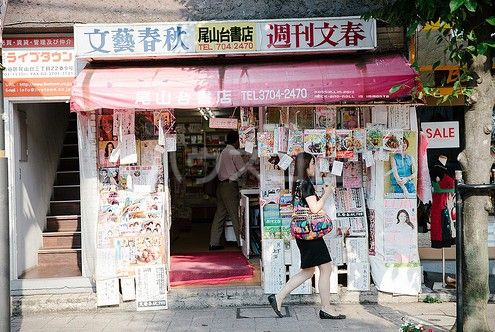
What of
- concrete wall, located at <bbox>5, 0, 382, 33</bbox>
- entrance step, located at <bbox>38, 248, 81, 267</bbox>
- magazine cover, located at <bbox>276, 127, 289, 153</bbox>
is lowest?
entrance step, located at <bbox>38, 248, 81, 267</bbox>

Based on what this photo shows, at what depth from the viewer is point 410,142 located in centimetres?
815

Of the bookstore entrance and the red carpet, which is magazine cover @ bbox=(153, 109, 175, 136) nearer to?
the bookstore entrance

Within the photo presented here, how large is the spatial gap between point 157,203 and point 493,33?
4823 mm

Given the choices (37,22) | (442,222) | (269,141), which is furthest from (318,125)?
(37,22)

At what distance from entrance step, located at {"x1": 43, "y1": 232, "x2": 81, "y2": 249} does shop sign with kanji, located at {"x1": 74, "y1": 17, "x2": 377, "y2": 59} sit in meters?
3.45

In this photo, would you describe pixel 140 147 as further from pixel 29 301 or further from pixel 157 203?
pixel 29 301

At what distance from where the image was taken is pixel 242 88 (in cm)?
763

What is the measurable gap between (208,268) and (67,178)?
3767mm

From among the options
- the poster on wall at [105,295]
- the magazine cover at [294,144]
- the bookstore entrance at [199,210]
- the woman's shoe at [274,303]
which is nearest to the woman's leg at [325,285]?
the woman's shoe at [274,303]

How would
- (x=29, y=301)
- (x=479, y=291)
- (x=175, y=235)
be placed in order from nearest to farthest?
(x=479, y=291) < (x=29, y=301) < (x=175, y=235)

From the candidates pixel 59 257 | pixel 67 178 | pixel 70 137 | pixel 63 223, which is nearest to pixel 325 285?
pixel 59 257

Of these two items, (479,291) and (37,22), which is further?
(37,22)

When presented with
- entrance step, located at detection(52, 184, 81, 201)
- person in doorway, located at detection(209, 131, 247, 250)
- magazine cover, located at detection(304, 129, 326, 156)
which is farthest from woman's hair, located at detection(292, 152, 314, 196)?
entrance step, located at detection(52, 184, 81, 201)

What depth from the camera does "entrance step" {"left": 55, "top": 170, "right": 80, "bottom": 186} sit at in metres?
11.1
